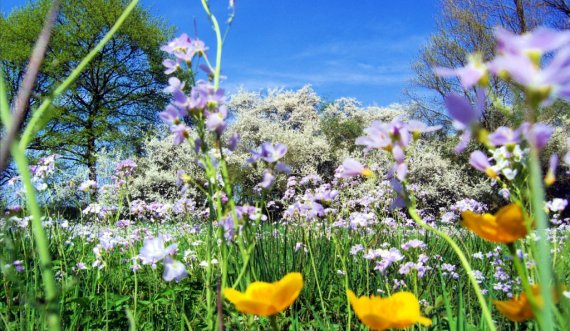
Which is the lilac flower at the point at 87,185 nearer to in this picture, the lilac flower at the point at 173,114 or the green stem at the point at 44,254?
the lilac flower at the point at 173,114

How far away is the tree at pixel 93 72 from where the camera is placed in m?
22.0

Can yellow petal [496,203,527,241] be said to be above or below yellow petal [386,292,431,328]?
above

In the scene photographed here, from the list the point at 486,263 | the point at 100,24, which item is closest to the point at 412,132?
the point at 486,263

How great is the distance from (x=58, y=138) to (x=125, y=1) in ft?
26.2

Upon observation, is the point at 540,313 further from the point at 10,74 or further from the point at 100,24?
the point at 10,74

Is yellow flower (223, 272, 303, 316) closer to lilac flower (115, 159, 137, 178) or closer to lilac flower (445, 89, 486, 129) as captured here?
lilac flower (445, 89, 486, 129)

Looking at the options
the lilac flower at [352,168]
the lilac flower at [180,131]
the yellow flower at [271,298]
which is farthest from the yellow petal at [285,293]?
the lilac flower at [180,131]

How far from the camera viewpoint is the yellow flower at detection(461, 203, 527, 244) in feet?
2.38

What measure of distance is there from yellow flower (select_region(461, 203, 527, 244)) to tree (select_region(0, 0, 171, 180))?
22.2 m

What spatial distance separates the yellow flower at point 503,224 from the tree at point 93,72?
72.8 ft

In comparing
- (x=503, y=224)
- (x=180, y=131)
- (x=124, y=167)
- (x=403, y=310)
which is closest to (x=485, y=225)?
(x=503, y=224)

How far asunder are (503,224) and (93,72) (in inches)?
951

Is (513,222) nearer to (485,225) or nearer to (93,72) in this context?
(485,225)

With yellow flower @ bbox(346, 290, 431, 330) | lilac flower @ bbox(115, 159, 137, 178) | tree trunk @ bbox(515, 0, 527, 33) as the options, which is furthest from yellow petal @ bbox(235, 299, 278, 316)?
tree trunk @ bbox(515, 0, 527, 33)
